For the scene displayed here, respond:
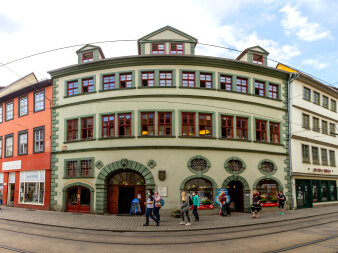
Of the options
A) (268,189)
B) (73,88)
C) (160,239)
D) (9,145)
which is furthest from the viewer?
(9,145)

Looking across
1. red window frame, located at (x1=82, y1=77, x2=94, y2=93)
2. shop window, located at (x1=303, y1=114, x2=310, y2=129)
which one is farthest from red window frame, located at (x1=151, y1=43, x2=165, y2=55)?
shop window, located at (x1=303, y1=114, x2=310, y2=129)

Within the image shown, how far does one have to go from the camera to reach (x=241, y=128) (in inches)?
898

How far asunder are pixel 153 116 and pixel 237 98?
6862mm

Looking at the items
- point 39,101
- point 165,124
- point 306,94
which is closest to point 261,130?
point 306,94

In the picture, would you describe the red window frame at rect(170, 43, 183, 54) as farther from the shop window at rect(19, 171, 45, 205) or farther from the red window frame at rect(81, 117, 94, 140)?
the shop window at rect(19, 171, 45, 205)

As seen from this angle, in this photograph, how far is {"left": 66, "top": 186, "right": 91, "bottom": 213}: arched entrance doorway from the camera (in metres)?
21.8

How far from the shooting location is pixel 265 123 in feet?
78.3

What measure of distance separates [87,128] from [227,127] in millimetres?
10807

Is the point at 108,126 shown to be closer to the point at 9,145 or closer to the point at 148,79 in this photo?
the point at 148,79

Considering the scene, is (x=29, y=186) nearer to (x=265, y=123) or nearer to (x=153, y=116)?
(x=153, y=116)

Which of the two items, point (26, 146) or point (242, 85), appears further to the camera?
point (26, 146)

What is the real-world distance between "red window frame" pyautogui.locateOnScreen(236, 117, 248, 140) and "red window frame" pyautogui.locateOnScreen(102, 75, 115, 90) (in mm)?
10133

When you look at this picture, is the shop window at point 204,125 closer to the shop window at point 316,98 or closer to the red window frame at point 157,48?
the red window frame at point 157,48

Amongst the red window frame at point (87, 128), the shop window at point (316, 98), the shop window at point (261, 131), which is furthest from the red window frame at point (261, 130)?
the red window frame at point (87, 128)
